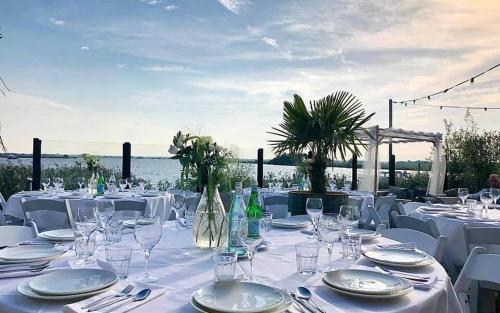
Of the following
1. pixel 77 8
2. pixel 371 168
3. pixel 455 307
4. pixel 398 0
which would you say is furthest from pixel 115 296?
pixel 371 168

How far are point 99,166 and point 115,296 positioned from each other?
17.7 ft

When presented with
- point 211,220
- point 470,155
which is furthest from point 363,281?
point 470,155

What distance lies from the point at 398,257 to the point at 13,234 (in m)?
2.20

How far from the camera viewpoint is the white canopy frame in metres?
11.0

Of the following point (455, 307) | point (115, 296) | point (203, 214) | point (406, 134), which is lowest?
point (455, 307)

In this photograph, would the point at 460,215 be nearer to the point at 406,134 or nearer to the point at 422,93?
the point at 406,134

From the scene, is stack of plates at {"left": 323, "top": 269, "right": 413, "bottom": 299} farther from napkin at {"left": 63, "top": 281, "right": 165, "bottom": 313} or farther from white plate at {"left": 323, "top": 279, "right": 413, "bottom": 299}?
napkin at {"left": 63, "top": 281, "right": 165, "bottom": 313}

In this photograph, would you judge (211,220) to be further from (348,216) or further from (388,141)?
(388,141)

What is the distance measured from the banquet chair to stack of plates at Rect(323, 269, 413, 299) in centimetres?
366

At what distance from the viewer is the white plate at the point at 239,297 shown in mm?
1202

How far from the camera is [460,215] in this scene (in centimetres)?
418

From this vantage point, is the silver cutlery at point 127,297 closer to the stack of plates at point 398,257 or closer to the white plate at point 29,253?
the white plate at point 29,253

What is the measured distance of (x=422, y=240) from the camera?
2.42m

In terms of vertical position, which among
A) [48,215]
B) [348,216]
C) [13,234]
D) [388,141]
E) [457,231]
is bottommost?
[48,215]
